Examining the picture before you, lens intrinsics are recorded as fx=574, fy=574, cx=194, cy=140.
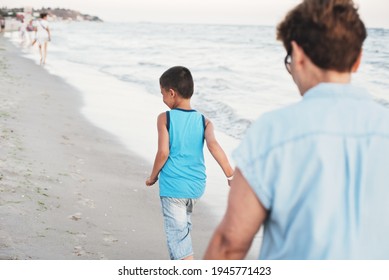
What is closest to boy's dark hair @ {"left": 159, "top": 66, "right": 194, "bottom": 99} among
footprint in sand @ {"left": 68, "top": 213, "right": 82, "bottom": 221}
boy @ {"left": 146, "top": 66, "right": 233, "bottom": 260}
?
boy @ {"left": 146, "top": 66, "right": 233, "bottom": 260}

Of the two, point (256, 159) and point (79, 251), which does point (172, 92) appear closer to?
point (79, 251)

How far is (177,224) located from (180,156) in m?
0.37

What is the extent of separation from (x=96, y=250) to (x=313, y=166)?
274 centimetres

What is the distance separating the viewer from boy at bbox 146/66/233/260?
2996 mm

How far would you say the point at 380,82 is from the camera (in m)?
12.5

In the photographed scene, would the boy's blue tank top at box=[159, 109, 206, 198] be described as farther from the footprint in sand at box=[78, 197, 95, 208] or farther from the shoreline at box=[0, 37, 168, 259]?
the footprint in sand at box=[78, 197, 95, 208]

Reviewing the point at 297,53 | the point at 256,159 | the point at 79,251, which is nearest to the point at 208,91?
the point at 79,251

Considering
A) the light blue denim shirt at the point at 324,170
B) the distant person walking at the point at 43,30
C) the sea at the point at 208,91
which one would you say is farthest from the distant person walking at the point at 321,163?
the distant person walking at the point at 43,30

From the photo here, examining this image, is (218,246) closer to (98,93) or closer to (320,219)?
(320,219)

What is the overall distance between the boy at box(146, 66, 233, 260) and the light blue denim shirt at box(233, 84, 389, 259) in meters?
1.74

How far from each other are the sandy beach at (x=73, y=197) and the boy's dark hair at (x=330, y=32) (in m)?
2.64

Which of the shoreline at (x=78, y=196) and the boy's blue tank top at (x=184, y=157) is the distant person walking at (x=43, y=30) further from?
the boy's blue tank top at (x=184, y=157)
